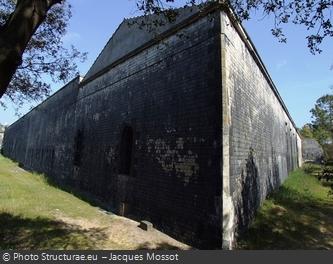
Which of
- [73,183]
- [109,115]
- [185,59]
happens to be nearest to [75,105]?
[73,183]

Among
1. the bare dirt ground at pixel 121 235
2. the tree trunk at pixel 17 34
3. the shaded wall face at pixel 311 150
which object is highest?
the shaded wall face at pixel 311 150

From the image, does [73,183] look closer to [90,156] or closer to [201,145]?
[90,156]

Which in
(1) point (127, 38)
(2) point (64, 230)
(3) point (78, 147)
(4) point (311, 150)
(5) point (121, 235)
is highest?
(1) point (127, 38)

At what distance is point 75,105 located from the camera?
17109 millimetres

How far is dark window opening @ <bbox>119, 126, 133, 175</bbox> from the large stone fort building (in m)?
0.04

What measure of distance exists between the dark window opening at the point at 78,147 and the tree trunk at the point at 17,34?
432 inches

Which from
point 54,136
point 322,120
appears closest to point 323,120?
point 322,120

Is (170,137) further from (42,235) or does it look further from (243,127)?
(42,235)

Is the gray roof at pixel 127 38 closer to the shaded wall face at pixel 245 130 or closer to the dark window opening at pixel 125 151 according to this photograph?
the shaded wall face at pixel 245 130

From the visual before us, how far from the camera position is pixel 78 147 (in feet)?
52.4

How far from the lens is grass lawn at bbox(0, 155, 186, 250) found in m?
6.50

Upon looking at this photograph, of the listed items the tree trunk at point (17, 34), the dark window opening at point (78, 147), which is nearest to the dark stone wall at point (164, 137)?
the dark window opening at point (78, 147)

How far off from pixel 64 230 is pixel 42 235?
25.6 inches

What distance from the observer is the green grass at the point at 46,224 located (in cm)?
645
